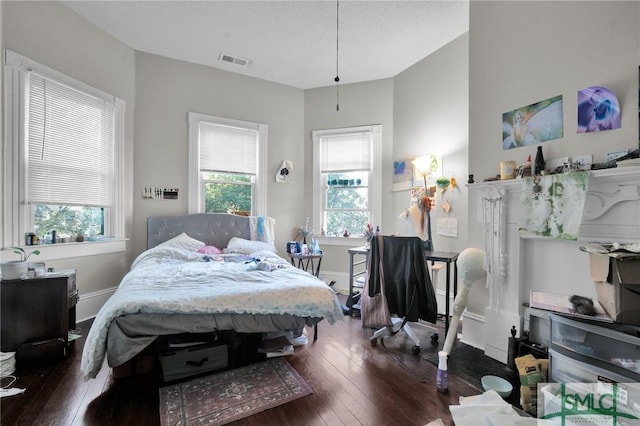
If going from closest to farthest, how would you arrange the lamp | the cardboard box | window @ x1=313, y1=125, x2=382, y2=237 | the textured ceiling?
1. the cardboard box
2. the textured ceiling
3. the lamp
4. window @ x1=313, y1=125, x2=382, y2=237

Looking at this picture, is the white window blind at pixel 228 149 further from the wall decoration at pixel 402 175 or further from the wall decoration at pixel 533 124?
the wall decoration at pixel 533 124

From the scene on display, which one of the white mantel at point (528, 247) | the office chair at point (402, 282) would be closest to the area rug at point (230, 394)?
the office chair at point (402, 282)

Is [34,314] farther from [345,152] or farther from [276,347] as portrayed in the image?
[345,152]

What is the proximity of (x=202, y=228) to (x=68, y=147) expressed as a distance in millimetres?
1667

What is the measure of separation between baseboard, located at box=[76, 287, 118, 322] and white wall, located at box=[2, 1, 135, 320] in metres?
0.01

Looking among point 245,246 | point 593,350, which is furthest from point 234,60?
point 593,350

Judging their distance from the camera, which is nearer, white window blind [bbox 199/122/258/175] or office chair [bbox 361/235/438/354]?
office chair [bbox 361/235/438/354]

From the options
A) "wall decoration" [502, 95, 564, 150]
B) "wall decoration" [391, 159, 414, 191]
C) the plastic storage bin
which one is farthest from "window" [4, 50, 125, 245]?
the plastic storage bin

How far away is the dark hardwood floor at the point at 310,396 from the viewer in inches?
64.7

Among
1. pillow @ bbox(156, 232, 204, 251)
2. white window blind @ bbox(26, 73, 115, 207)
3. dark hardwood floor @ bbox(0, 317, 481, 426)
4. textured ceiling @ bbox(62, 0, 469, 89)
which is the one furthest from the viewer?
pillow @ bbox(156, 232, 204, 251)

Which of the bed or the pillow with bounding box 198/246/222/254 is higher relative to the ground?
the pillow with bounding box 198/246/222/254

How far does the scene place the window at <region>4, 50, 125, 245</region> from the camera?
2.62 m

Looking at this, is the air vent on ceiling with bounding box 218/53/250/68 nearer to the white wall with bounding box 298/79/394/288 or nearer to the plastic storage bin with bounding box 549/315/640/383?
the white wall with bounding box 298/79/394/288

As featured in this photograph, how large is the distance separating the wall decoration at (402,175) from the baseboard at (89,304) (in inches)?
155
